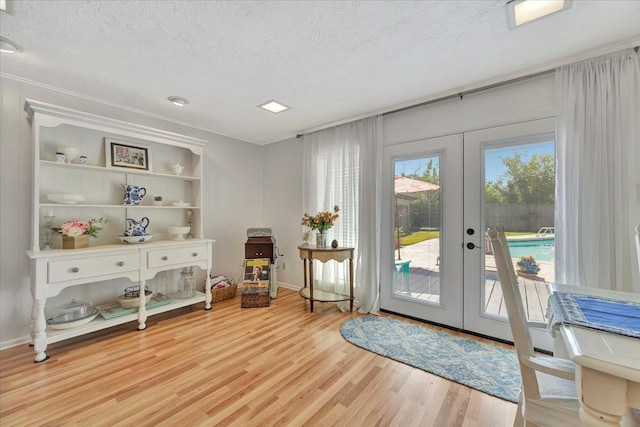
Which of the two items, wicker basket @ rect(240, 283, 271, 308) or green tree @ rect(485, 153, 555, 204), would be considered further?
wicker basket @ rect(240, 283, 271, 308)

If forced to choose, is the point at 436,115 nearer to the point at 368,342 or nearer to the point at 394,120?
the point at 394,120

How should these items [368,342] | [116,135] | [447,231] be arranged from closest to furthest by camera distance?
[368,342] → [447,231] → [116,135]

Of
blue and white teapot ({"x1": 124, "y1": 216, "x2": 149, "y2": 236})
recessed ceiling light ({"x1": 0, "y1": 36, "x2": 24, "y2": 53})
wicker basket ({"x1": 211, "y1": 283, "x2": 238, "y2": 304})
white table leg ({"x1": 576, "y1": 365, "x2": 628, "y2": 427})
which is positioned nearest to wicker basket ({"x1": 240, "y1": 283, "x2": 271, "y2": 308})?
wicker basket ({"x1": 211, "y1": 283, "x2": 238, "y2": 304})

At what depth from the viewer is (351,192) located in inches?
131

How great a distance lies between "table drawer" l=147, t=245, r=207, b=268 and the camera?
2740 mm

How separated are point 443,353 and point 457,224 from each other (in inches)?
47.3

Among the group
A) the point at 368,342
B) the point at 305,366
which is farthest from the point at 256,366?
the point at 368,342

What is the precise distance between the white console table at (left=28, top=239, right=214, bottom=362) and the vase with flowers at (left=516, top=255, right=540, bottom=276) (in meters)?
3.31

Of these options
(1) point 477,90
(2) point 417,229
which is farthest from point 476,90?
(2) point 417,229

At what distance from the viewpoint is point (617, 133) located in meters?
1.88

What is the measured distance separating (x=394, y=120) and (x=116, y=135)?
3.15 m

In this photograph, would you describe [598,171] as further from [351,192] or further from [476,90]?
[351,192]

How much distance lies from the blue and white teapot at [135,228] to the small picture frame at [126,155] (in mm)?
617

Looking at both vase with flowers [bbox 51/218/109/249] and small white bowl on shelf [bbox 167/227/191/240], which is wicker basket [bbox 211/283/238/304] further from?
vase with flowers [bbox 51/218/109/249]
